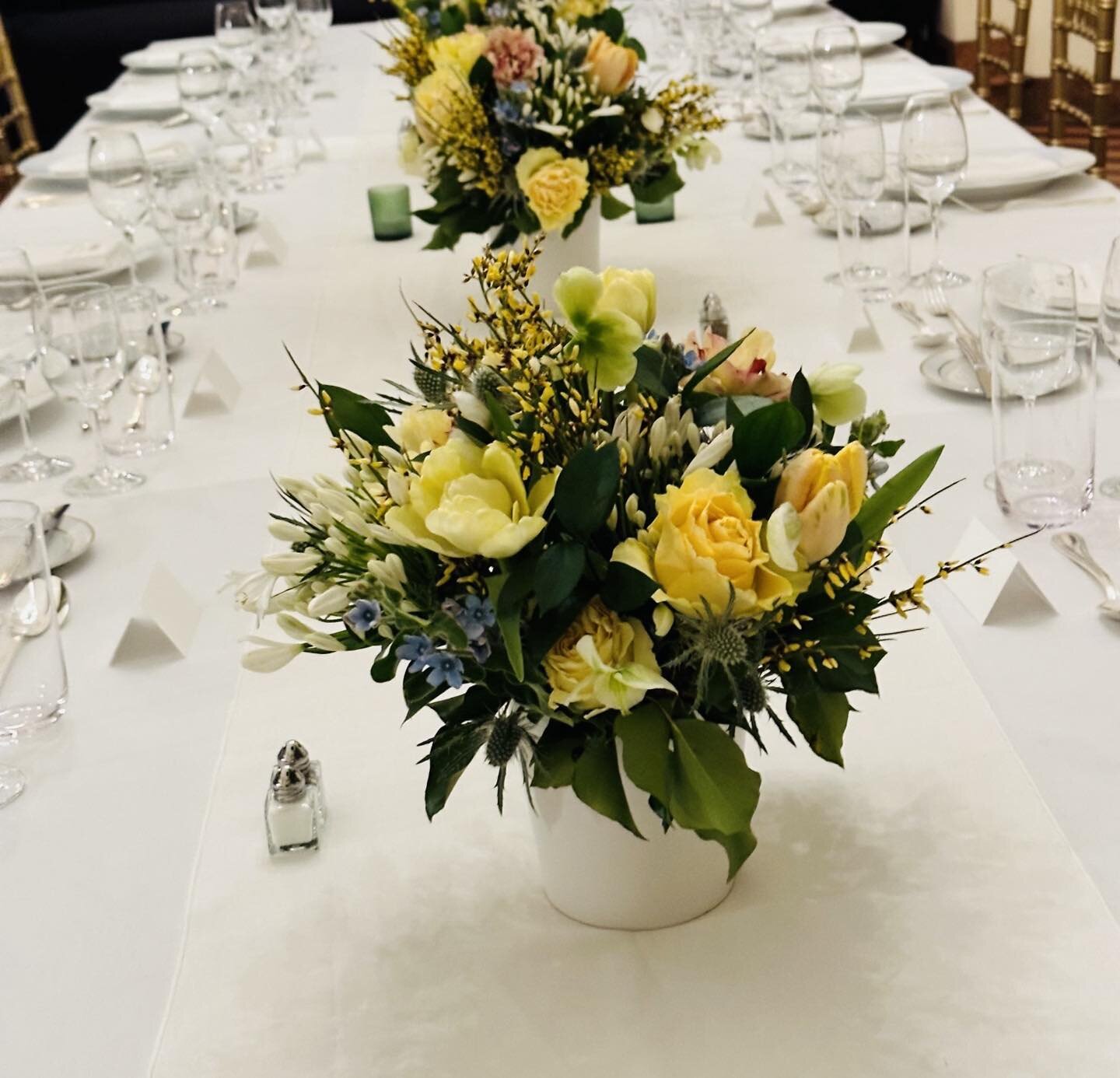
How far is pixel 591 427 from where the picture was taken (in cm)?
75

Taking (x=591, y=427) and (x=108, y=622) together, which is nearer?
(x=591, y=427)

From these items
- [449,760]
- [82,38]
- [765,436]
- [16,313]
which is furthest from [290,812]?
[82,38]

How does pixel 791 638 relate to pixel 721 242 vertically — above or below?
above

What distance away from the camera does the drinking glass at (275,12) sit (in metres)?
3.11

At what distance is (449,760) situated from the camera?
783mm

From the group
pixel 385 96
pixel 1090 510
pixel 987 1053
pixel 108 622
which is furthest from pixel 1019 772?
pixel 385 96

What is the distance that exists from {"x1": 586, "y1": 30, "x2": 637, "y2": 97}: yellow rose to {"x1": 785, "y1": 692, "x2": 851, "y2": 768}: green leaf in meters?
1.15

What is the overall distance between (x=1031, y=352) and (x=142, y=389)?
1.00 m

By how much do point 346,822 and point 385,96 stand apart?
8.95 ft

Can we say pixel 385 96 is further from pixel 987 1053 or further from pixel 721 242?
pixel 987 1053

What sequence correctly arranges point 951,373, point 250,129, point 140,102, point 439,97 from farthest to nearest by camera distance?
1. point 140,102
2. point 250,129
3. point 439,97
4. point 951,373

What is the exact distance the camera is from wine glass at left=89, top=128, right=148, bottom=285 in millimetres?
1985

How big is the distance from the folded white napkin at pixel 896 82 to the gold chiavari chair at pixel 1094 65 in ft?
1.56

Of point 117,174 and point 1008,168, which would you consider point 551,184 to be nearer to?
point 117,174
